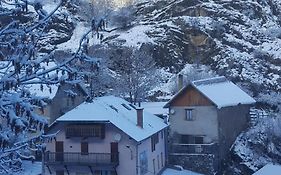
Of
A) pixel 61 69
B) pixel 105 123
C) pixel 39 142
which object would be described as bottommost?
pixel 105 123

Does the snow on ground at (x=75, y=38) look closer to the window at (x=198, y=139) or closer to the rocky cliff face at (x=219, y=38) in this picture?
the rocky cliff face at (x=219, y=38)

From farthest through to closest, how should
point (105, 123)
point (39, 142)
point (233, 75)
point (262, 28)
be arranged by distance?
point (262, 28), point (233, 75), point (105, 123), point (39, 142)

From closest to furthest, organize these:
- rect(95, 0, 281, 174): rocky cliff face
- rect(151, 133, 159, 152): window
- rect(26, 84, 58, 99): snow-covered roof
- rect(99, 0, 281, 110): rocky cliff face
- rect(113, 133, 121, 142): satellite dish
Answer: rect(26, 84, 58, 99): snow-covered roof, rect(113, 133, 121, 142): satellite dish, rect(151, 133, 159, 152): window, rect(95, 0, 281, 174): rocky cliff face, rect(99, 0, 281, 110): rocky cliff face

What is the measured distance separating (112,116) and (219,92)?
1127 centimetres

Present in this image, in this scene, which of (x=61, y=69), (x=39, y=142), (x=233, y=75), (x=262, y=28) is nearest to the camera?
(x=61, y=69)

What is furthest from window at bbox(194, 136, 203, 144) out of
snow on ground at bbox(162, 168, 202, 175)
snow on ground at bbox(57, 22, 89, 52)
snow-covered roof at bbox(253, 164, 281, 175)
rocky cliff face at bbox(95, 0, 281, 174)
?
snow on ground at bbox(57, 22, 89, 52)

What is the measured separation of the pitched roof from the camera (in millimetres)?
35719

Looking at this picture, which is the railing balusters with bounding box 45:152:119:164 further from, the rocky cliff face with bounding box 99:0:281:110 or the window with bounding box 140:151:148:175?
the rocky cliff face with bounding box 99:0:281:110

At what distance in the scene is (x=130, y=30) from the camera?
64.2m

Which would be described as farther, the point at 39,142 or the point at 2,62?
the point at 39,142

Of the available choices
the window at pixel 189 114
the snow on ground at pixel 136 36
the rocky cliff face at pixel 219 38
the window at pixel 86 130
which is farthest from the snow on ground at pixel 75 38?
the window at pixel 86 130

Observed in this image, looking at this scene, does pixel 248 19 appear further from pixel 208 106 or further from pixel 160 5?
pixel 208 106

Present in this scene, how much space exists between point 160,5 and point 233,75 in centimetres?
1760

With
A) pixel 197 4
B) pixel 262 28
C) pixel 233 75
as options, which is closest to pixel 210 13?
pixel 197 4
